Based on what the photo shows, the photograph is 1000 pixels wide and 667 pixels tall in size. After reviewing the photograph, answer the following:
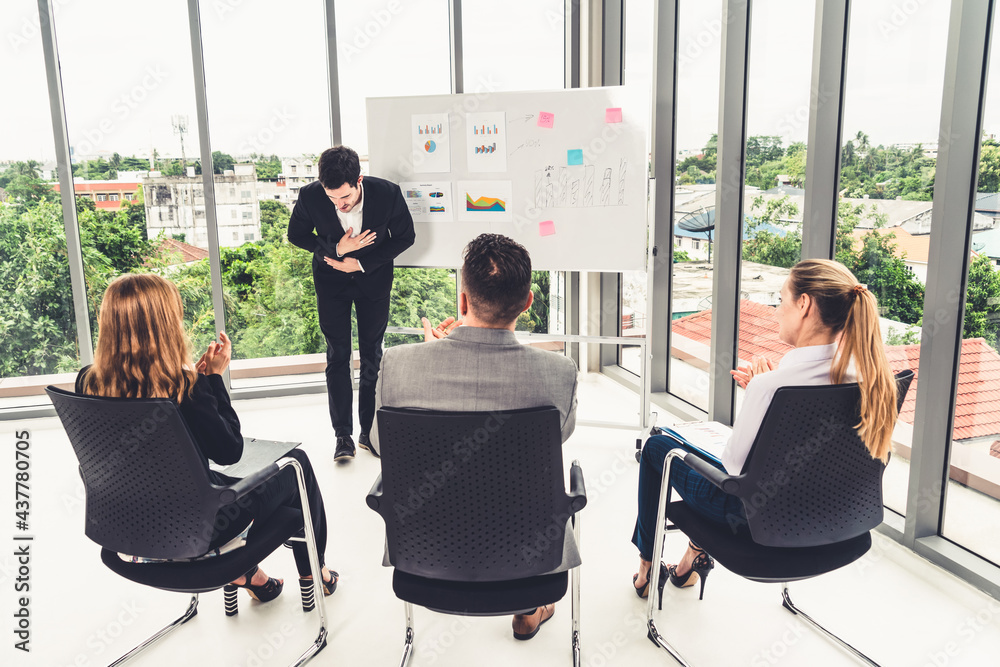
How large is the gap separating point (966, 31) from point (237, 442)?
259 cm

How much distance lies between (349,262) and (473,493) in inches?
83.7

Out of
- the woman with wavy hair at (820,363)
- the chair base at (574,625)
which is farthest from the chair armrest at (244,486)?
the woman with wavy hair at (820,363)

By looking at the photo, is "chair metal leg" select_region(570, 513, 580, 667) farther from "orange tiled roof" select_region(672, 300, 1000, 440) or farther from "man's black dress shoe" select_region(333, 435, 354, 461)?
"man's black dress shoe" select_region(333, 435, 354, 461)

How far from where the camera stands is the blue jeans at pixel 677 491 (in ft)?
6.27

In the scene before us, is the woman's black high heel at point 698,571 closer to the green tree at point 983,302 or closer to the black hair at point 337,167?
the green tree at point 983,302

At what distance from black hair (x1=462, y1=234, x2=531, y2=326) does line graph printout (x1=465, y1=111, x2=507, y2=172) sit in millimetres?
2042

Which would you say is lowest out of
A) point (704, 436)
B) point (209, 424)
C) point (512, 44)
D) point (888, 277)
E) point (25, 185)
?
point (704, 436)

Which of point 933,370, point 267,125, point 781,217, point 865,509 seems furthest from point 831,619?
point 267,125

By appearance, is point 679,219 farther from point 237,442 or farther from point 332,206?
point 237,442

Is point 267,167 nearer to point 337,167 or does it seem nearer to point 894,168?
point 337,167

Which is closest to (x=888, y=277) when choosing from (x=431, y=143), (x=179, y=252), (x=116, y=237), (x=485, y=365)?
(x=485, y=365)

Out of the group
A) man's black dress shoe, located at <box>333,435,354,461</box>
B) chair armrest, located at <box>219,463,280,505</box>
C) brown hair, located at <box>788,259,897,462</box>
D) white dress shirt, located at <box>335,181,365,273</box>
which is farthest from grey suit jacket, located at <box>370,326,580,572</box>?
man's black dress shoe, located at <box>333,435,354,461</box>

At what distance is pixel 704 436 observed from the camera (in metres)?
2.27

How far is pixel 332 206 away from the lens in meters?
3.46
